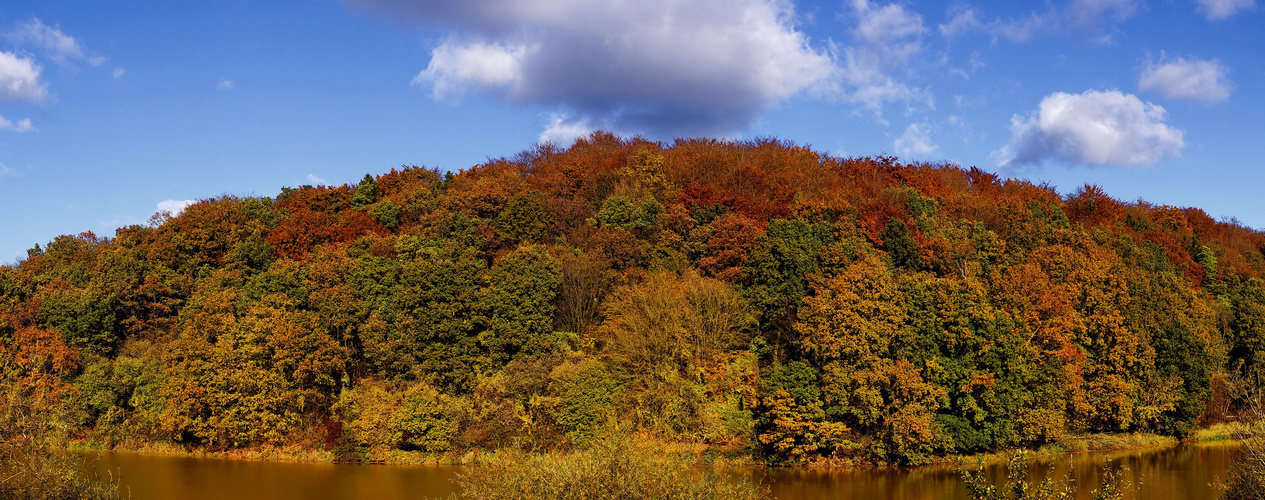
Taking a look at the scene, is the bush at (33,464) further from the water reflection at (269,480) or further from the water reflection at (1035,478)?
the water reflection at (1035,478)

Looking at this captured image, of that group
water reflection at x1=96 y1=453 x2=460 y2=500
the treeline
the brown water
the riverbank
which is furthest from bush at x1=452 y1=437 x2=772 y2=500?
the riverbank

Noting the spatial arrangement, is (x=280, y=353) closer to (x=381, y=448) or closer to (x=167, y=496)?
(x=381, y=448)

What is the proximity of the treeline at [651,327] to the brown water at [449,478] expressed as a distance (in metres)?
1.76

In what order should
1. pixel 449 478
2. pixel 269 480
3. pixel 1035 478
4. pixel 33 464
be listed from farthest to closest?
1. pixel 269 480
2. pixel 1035 478
3. pixel 449 478
4. pixel 33 464

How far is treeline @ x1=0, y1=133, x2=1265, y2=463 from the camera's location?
37719 mm

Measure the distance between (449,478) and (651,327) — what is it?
12655 mm

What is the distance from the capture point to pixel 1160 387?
139 feet

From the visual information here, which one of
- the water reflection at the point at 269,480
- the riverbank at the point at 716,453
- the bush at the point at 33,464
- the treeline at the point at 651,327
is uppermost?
the treeline at the point at 651,327

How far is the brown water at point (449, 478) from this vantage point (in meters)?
31.9

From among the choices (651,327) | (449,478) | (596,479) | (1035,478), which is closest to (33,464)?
(596,479)

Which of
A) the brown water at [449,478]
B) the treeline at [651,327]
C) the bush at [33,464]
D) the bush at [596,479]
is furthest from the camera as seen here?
the treeline at [651,327]

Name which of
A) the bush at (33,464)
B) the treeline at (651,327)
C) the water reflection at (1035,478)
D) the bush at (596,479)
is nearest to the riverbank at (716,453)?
the treeline at (651,327)

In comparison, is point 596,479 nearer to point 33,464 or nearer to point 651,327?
point 33,464

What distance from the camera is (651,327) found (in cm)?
3869
